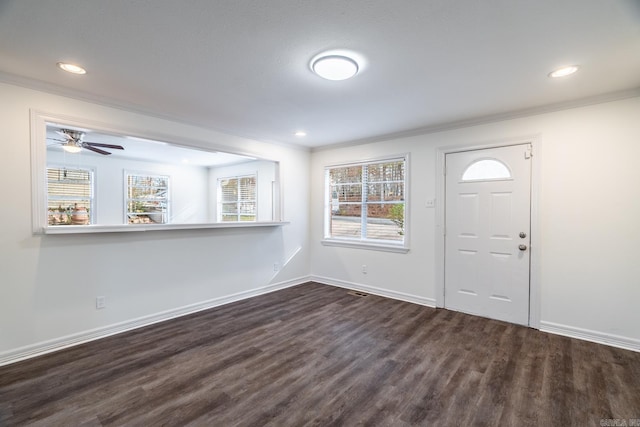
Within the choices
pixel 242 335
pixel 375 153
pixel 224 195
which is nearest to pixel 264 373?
pixel 242 335

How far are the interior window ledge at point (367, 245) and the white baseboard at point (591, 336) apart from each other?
1819 millimetres

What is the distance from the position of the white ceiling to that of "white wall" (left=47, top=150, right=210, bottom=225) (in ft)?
12.6

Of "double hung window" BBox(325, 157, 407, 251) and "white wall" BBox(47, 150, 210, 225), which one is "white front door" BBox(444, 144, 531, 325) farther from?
"white wall" BBox(47, 150, 210, 225)

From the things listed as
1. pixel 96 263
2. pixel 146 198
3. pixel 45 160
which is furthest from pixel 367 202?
pixel 146 198

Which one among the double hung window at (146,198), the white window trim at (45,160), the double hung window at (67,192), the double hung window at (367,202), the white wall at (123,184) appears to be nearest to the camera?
the white window trim at (45,160)

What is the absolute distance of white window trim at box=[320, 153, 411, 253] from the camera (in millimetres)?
4297

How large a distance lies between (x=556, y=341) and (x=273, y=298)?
348 cm

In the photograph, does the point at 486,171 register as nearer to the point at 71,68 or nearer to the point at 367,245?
the point at 367,245

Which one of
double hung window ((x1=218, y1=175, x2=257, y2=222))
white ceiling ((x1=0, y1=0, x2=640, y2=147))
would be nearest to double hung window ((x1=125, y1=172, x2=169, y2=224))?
double hung window ((x1=218, y1=175, x2=257, y2=222))

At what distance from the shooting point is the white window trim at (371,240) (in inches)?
169

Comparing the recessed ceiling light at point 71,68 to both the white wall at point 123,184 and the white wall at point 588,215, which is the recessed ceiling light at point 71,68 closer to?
the white wall at point 123,184

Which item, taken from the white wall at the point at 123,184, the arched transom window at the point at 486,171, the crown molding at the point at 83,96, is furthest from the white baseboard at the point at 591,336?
the white wall at the point at 123,184

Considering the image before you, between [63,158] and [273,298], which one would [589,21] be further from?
[63,158]

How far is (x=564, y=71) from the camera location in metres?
2.43
